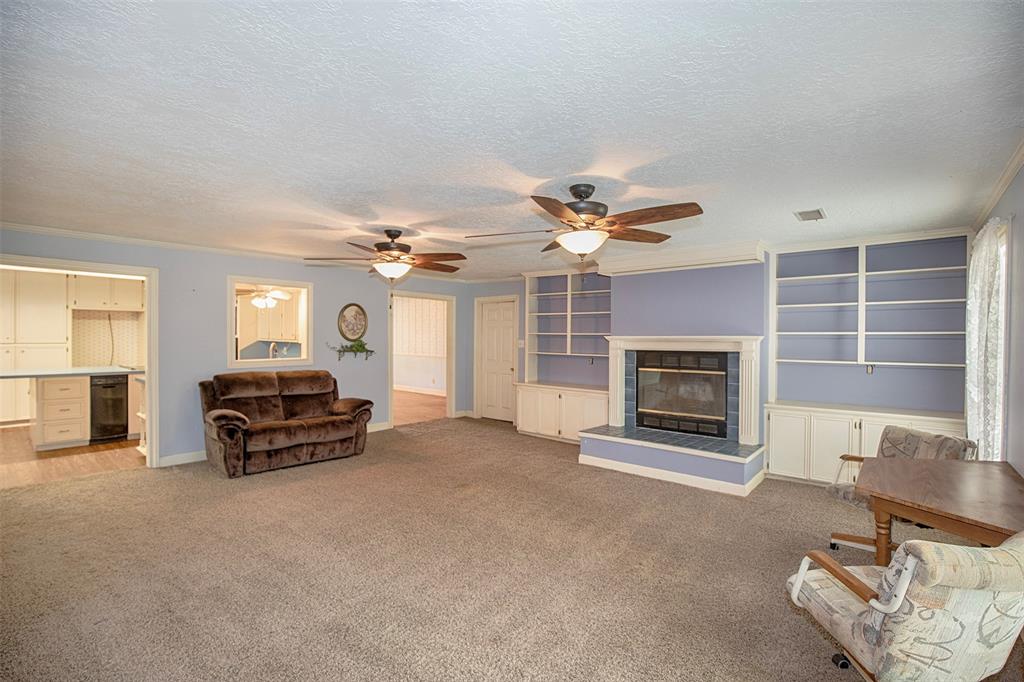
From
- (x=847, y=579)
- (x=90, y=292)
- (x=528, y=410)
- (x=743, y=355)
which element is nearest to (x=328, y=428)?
(x=528, y=410)

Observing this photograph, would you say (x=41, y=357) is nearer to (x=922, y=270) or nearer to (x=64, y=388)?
(x=64, y=388)

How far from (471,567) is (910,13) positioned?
10.8ft

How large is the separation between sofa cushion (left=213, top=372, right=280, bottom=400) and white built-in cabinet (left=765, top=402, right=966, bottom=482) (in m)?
5.55

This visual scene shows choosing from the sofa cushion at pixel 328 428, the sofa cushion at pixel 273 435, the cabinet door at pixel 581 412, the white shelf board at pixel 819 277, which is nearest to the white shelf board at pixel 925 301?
the white shelf board at pixel 819 277

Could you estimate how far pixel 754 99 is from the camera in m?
2.11

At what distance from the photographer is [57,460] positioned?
5613 millimetres

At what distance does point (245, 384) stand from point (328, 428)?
1.09m

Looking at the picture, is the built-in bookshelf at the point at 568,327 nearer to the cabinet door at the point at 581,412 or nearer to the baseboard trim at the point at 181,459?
the cabinet door at the point at 581,412

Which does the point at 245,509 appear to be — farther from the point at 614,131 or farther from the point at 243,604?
the point at 614,131

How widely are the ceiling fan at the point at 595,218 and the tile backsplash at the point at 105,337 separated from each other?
731 centimetres

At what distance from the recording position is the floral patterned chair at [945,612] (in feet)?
4.87

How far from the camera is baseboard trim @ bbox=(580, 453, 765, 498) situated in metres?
4.62

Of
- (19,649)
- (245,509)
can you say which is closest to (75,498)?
(245,509)

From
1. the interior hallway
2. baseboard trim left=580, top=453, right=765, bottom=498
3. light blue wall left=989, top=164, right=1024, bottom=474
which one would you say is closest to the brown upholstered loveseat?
the interior hallway
